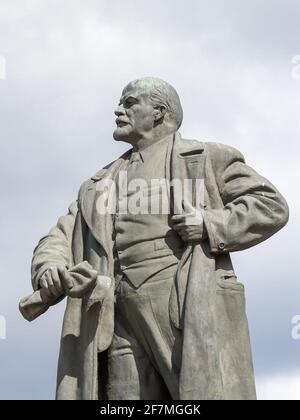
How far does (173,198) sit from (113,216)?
2.26 feet

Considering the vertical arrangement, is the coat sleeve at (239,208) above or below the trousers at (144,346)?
above

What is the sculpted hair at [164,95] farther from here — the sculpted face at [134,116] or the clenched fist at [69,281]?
the clenched fist at [69,281]

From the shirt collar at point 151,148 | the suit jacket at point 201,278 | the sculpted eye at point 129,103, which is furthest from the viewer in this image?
the sculpted eye at point 129,103

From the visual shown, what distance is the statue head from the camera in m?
13.6

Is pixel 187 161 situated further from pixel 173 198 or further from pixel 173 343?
pixel 173 343

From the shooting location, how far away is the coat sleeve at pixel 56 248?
13000mm

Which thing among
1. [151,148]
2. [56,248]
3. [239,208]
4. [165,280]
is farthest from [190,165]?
[56,248]

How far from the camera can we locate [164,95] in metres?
13.6

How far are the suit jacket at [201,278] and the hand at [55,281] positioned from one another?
7.4 inches

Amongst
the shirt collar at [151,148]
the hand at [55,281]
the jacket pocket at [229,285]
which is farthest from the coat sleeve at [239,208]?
the hand at [55,281]

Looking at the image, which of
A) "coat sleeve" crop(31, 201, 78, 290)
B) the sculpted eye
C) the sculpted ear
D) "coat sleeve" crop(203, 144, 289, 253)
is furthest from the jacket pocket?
the sculpted eye

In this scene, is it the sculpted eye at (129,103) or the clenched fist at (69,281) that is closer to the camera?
the clenched fist at (69,281)

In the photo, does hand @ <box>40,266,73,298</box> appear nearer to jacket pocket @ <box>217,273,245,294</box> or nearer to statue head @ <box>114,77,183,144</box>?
jacket pocket @ <box>217,273,245,294</box>

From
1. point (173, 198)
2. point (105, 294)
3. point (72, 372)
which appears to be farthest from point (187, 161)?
point (72, 372)
